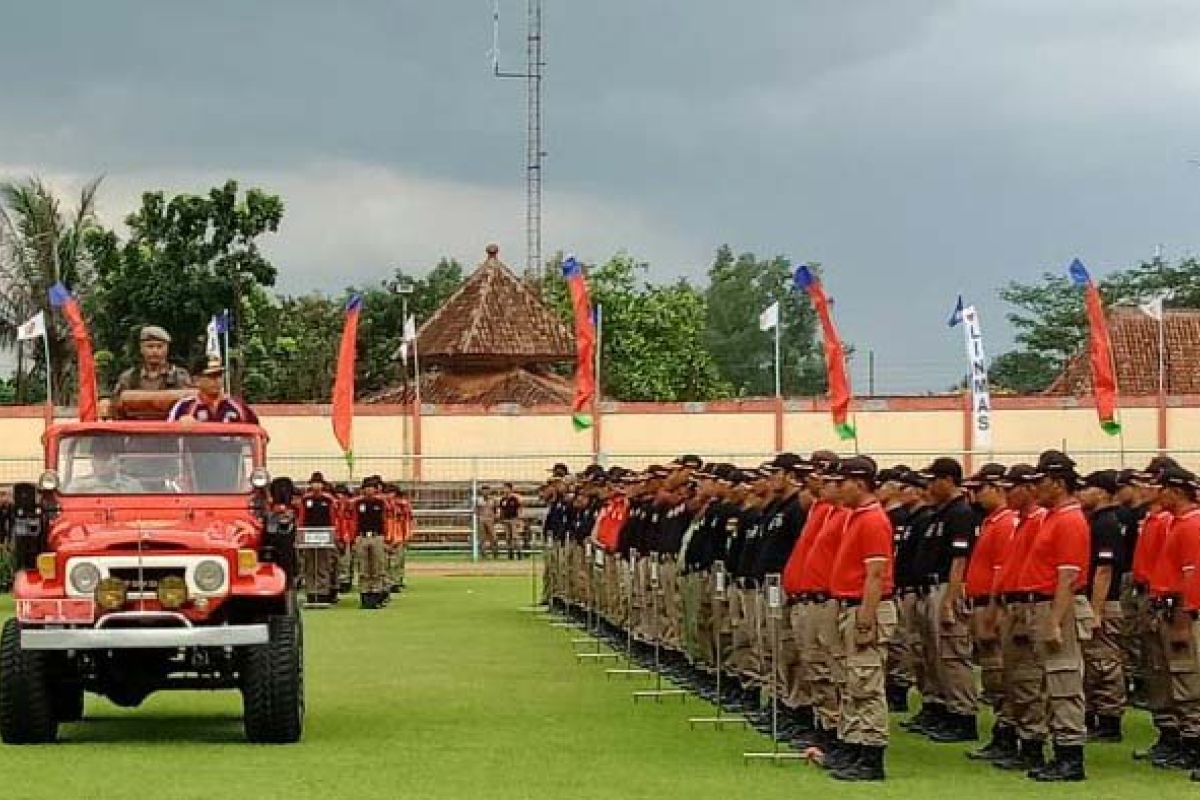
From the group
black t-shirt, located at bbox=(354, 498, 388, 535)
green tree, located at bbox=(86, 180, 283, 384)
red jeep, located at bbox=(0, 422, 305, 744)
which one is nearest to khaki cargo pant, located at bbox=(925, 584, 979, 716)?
red jeep, located at bbox=(0, 422, 305, 744)

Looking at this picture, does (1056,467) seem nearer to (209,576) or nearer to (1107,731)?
(1107,731)

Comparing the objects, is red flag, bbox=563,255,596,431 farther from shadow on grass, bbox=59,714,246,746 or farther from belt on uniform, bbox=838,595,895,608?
belt on uniform, bbox=838,595,895,608

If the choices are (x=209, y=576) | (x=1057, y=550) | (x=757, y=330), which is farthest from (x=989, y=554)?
(x=757, y=330)

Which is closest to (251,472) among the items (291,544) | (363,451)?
(291,544)

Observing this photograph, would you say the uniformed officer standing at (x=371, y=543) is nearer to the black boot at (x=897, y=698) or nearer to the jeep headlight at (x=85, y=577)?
the black boot at (x=897, y=698)

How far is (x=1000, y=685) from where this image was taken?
1564 centimetres

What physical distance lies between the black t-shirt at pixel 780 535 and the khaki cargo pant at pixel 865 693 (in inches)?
84.4

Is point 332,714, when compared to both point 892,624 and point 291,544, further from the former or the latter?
point 892,624

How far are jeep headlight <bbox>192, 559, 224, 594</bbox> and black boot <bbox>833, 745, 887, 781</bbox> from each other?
4.38m

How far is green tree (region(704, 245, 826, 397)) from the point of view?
371ft

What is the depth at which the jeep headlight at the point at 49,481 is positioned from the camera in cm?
1636

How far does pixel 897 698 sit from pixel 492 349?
43347 mm

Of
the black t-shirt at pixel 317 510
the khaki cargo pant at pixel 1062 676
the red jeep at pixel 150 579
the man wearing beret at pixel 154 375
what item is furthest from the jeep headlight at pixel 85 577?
the black t-shirt at pixel 317 510

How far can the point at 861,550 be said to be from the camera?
47.3 feet
